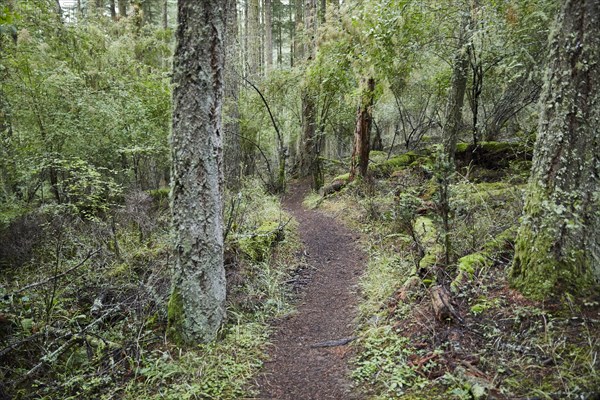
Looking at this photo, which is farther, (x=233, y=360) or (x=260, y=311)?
(x=260, y=311)

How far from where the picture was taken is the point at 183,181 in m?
3.72

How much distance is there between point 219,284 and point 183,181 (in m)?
A: 1.26

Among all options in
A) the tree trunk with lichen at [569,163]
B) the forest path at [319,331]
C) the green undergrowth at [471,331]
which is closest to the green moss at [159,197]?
the forest path at [319,331]

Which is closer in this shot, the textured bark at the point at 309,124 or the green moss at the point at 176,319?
the green moss at the point at 176,319

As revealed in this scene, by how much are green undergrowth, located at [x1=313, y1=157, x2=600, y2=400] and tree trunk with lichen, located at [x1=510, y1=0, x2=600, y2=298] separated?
0.30m

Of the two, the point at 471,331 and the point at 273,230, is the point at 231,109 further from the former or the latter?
the point at 471,331

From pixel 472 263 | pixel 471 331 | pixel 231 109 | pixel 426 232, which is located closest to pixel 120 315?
pixel 471 331

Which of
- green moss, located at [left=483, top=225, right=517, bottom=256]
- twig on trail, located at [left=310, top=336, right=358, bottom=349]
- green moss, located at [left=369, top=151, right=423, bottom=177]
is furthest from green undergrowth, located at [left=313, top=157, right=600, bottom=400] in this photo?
green moss, located at [left=369, top=151, right=423, bottom=177]

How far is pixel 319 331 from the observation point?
4.27 metres

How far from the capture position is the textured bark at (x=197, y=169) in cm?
358

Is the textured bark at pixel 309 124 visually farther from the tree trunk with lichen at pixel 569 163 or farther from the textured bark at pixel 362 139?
the tree trunk with lichen at pixel 569 163

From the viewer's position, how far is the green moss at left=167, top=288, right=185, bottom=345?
3742 millimetres

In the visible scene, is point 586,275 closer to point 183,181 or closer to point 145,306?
point 183,181

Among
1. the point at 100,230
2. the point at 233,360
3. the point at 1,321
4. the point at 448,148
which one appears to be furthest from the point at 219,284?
the point at 448,148
